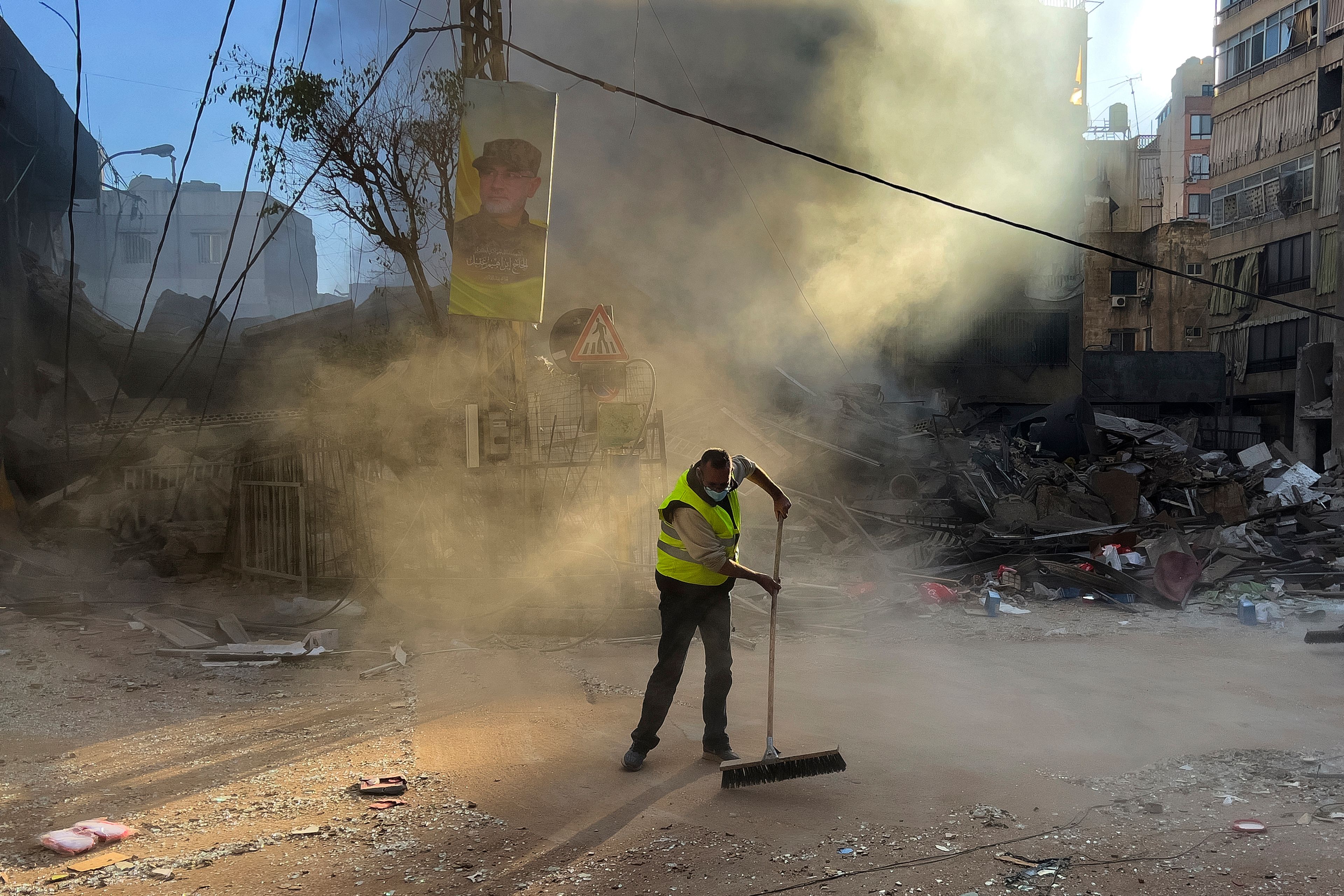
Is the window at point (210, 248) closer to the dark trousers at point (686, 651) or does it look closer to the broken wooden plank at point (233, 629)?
the broken wooden plank at point (233, 629)

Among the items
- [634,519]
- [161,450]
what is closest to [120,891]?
[634,519]

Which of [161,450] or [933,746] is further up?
[161,450]

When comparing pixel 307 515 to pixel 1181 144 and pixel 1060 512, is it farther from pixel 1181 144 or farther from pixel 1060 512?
pixel 1181 144

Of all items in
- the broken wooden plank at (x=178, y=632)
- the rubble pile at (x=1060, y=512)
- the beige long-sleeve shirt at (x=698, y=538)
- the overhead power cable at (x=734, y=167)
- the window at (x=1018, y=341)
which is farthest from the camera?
the window at (x=1018, y=341)

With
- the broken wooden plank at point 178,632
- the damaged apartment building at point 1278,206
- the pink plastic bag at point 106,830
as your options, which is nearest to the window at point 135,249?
the broken wooden plank at point 178,632

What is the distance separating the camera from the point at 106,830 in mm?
Result: 3510

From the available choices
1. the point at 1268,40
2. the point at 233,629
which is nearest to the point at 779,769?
the point at 233,629

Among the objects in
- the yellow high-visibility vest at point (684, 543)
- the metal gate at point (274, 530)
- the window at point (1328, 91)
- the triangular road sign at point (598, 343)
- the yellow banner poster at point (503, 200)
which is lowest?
the metal gate at point (274, 530)

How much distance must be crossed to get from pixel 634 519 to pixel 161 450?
296 inches

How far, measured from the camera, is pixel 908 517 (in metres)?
12.9

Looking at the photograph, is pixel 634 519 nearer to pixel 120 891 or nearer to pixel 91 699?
pixel 91 699

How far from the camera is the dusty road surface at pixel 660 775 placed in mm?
3258

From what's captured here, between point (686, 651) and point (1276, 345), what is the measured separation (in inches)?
1177

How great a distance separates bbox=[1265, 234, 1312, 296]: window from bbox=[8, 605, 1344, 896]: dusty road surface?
2446cm
